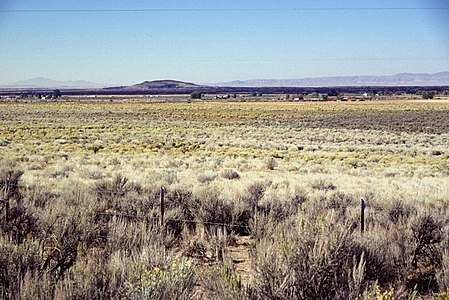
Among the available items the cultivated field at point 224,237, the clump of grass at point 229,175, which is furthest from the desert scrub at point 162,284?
the clump of grass at point 229,175

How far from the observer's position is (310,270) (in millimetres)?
5703

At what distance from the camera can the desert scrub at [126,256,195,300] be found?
16.0 ft

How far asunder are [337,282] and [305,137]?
146 feet

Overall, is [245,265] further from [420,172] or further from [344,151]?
[344,151]

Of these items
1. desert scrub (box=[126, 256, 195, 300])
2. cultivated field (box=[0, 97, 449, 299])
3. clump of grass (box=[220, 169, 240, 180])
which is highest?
desert scrub (box=[126, 256, 195, 300])

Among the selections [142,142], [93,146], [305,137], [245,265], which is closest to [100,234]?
[245,265]

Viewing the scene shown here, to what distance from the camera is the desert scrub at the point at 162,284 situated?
16.0 ft

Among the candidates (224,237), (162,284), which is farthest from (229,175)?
(162,284)

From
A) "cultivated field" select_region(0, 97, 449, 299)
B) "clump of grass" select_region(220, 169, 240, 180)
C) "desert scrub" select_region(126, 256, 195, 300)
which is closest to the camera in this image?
"desert scrub" select_region(126, 256, 195, 300)

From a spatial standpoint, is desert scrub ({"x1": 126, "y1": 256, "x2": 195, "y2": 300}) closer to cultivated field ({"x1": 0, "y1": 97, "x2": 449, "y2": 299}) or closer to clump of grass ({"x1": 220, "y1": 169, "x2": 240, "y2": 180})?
cultivated field ({"x1": 0, "y1": 97, "x2": 449, "y2": 299})

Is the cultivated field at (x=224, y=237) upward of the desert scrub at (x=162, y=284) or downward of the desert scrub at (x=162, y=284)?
downward

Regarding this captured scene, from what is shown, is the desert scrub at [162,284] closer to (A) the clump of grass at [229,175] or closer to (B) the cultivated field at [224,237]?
(B) the cultivated field at [224,237]

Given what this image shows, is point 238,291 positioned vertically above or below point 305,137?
above

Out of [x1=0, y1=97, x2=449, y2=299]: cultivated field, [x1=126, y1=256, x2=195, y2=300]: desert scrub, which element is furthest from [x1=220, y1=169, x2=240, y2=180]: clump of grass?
[x1=126, y1=256, x2=195, y2=300]: desert scrub
